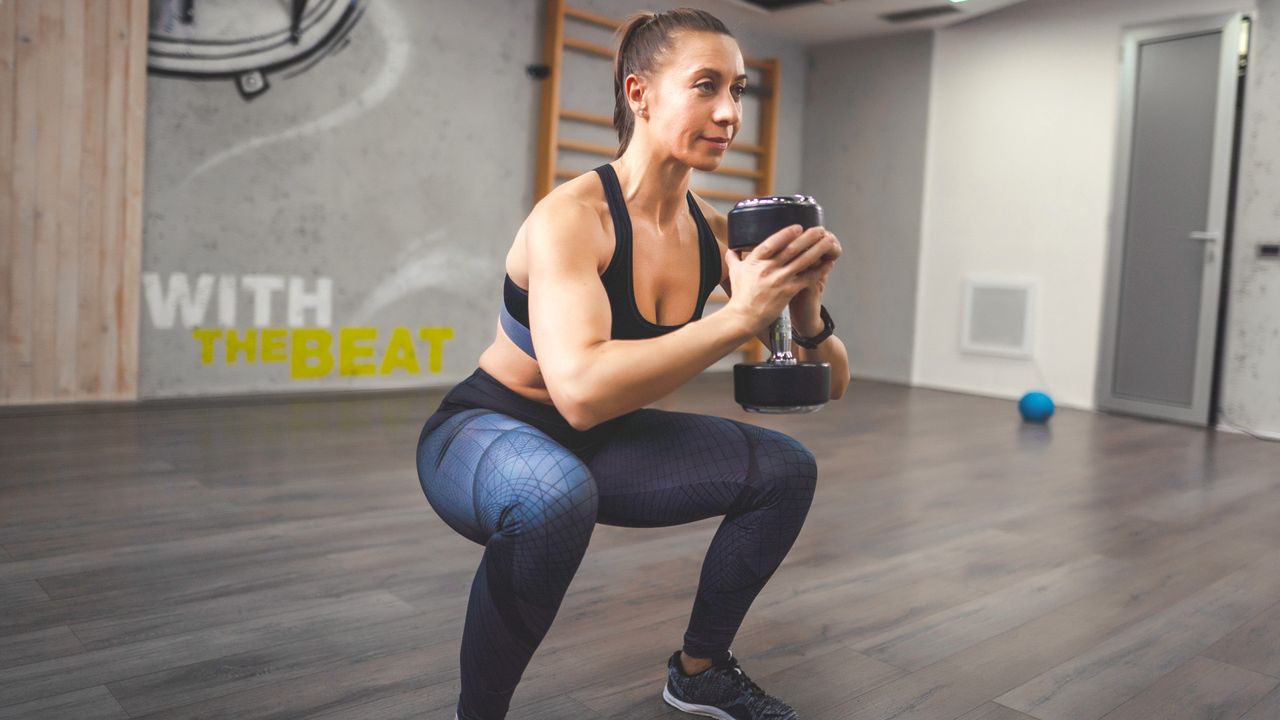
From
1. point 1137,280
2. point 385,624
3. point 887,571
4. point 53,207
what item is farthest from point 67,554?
point 1137,280

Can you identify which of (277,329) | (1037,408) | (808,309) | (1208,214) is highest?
(1208,214)

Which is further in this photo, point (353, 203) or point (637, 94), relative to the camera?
point (353, 203)

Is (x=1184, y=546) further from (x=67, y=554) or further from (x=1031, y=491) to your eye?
(x=67, y=554)

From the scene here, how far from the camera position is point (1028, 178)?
4977 millimetres

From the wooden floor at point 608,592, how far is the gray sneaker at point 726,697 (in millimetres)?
61

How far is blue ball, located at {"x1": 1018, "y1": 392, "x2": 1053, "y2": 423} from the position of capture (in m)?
4.19

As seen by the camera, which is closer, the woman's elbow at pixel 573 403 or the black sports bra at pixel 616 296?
the woman's elbow at pixel 573 403

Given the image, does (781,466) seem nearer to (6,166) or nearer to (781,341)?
(781,341)

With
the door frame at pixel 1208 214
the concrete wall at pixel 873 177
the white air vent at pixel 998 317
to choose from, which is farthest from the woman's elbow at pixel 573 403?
the concrete wall at pixel 873 177

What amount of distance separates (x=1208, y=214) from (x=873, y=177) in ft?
6.26

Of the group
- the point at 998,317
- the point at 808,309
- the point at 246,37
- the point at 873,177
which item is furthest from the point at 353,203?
the point at 808,309

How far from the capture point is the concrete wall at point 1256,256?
4.03 m

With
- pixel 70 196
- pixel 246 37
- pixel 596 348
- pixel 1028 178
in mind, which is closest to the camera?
pixel 596 348

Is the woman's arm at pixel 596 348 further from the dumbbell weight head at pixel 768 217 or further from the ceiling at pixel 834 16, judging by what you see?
the ceiling at pixel 834 16
